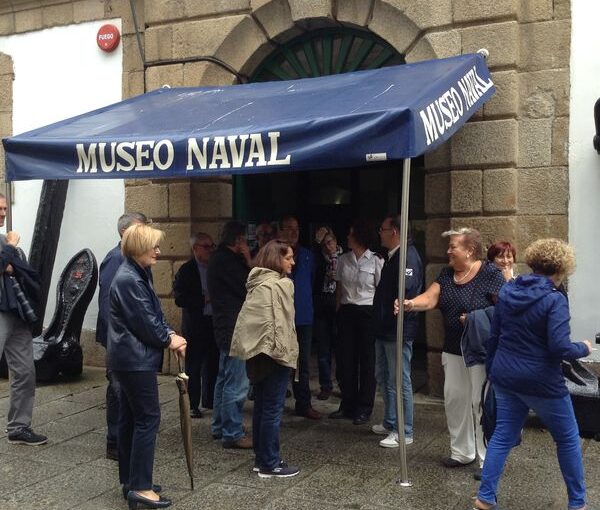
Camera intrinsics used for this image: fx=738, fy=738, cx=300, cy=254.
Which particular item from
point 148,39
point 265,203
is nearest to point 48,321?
point 265,203

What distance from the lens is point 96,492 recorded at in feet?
14.9

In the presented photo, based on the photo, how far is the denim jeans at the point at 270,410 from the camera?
461 cm

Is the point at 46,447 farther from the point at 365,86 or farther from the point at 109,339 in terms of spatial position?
the point at 365,86

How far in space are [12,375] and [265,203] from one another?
147 inches

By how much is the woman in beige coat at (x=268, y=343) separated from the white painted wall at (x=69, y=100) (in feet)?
13.2

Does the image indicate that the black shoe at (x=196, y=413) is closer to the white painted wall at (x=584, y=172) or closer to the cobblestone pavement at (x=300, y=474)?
the cobblestone pavement at (x=300, y=474)

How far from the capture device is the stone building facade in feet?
20.4

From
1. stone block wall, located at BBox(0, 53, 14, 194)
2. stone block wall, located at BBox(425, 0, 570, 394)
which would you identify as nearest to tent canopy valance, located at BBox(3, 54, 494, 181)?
stone block wall, located at BBox(425, 0, 570, 394)

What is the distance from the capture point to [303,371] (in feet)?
20.1

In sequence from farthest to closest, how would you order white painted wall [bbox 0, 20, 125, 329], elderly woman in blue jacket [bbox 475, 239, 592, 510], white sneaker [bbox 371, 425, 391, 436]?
1. white painted wall [bbox 0, 20, 125, 329]
2. white sneaker [bbox 371, 425, 391, 436]
3. elderly woman in blue jacket [bbox 475, 239, 592, 510]

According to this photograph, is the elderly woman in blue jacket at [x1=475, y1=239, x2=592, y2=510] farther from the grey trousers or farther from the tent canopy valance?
the grey trousers

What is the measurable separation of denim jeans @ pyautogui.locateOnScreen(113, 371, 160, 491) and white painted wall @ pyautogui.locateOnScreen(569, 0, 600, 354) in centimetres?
372

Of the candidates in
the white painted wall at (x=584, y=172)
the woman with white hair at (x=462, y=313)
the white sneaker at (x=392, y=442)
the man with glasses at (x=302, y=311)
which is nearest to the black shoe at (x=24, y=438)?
the man with glasses at (x=302, y=311)

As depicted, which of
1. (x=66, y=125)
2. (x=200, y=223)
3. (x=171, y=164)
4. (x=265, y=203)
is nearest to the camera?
(x=171, y=164)
